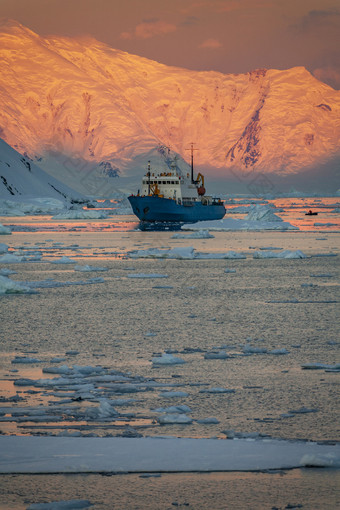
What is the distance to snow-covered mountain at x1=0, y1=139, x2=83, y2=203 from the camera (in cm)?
15288

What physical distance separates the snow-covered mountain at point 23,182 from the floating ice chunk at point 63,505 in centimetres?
13752

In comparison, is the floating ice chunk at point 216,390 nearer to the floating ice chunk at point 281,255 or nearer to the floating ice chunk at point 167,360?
the floating ice chunk at point 167,360

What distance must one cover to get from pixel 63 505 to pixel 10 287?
17.0 meters

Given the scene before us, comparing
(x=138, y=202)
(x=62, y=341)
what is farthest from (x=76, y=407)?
(x=138, y=202)

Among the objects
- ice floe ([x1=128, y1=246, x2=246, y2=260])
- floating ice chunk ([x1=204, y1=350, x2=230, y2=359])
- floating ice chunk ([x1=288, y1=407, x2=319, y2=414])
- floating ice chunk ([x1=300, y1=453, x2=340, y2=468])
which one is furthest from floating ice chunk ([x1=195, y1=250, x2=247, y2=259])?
floating ice chunk ([x1=300, y1=453, x2=340, y2=468])

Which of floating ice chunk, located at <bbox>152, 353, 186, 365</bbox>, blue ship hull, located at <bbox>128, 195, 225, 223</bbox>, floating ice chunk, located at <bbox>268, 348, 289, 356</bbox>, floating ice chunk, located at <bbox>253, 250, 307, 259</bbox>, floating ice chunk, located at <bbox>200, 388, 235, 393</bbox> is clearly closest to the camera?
floating ice chunk, located at <bbox>200, 388, 235, 393</bbox>

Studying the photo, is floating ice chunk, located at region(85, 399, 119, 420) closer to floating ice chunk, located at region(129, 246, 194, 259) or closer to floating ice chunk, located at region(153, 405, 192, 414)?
floating ice chunk, located at region(153, 405, 192, 414)

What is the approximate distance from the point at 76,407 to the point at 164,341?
5.33m

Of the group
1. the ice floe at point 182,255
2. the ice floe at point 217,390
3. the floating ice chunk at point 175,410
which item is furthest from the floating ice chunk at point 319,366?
the ice floe at point 182,255

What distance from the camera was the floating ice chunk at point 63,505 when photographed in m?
7.36

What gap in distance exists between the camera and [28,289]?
2450cm

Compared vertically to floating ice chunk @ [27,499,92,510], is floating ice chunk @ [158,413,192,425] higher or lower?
higher

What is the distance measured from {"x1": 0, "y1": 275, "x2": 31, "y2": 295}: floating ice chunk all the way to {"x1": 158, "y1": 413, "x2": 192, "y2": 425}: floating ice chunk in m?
14.6

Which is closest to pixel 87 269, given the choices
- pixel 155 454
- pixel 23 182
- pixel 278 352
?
pixel 278 352
